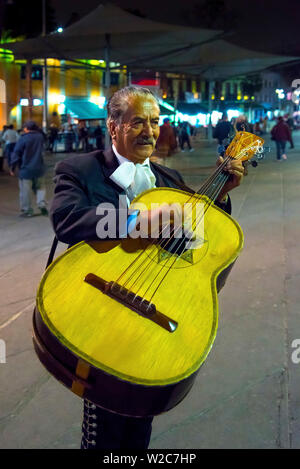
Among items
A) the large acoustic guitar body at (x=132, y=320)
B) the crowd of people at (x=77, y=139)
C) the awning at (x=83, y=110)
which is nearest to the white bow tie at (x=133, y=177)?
the large acoustic guitar body at (x=132, y=320)

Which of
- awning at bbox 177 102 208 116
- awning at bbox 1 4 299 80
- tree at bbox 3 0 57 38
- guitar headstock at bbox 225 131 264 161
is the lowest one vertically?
guitar headstock at bbox 225 131 264 161

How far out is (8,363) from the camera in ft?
12.7

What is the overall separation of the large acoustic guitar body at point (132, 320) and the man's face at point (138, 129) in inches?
7.9

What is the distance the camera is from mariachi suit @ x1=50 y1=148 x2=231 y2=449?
201 centimetres

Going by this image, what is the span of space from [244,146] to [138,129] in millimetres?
516

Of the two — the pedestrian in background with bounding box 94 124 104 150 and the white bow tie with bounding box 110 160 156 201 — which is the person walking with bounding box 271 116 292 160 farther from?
the white bow tie with bounding box 110 160 156 201

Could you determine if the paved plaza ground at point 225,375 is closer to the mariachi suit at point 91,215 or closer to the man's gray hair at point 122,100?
the mariachi suit at point 91,215

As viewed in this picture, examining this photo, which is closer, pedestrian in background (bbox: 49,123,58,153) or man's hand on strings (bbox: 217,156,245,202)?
man's hand on strings (bbox: 217,156,245,202)

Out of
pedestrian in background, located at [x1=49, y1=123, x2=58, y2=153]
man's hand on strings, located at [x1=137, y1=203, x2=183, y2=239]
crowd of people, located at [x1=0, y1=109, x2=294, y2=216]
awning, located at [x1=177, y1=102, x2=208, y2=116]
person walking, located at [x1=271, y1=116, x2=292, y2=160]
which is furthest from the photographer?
awning, located at [x1=177, y1=102, x2=208, y2=116]

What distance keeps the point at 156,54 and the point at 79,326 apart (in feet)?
53.5

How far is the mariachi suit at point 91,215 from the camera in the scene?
6.61 feet

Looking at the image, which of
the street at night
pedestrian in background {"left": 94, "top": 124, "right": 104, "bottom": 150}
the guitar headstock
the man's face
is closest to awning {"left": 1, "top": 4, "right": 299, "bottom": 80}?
pedestrian in background {"left": 94, "top": 124, "right": 104, "bottom": 150}

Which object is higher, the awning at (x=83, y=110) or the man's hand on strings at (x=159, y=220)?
the awning at (x=83, y=110)
